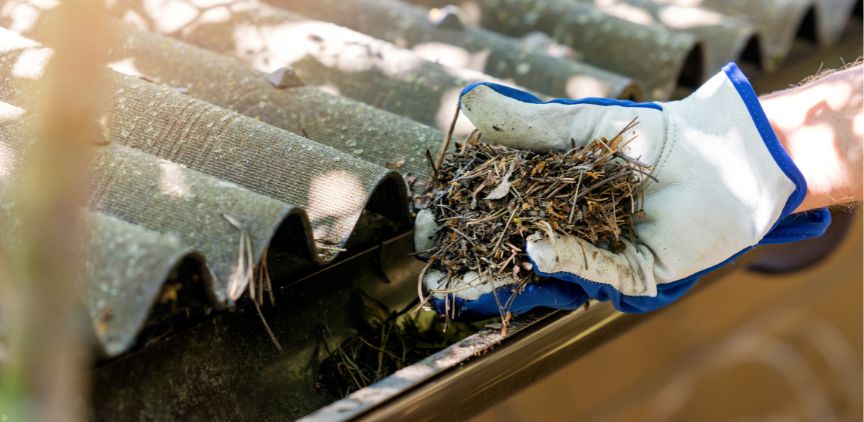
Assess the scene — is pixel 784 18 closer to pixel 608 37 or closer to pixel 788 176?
pixel 608 37

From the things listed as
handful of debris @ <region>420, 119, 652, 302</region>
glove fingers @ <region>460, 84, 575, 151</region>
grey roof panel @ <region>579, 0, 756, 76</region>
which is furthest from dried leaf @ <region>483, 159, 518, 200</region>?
grey roof panel @ <region>579, 0, 756, 76</region>

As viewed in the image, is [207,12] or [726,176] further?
[207,12]

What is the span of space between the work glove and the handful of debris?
3 centimetres

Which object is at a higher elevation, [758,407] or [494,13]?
[494,13]

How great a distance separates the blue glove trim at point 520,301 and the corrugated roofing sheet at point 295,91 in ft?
0.81

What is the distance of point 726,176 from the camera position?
1850 mm

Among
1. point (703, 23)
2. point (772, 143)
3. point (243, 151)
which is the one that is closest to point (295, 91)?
point (243, 151)

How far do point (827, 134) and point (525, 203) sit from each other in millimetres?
704

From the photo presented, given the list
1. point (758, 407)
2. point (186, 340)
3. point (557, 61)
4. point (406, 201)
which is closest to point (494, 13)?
point (557, 61)

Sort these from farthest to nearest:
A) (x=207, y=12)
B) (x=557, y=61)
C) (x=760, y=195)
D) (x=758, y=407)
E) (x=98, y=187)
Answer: (x=758, y=407) → (x=557, y=61) → (x=207, y=12) → (x=760, y=195) → (x=98, y=187)

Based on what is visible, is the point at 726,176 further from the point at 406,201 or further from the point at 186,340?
the point at 186,340

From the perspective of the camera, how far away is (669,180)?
1872 millimetres

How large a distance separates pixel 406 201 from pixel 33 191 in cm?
124

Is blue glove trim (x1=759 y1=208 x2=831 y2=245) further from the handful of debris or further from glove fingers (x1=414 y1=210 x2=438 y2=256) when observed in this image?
glove fingers (x1=414 y1=210 x2=438 y2=256)
